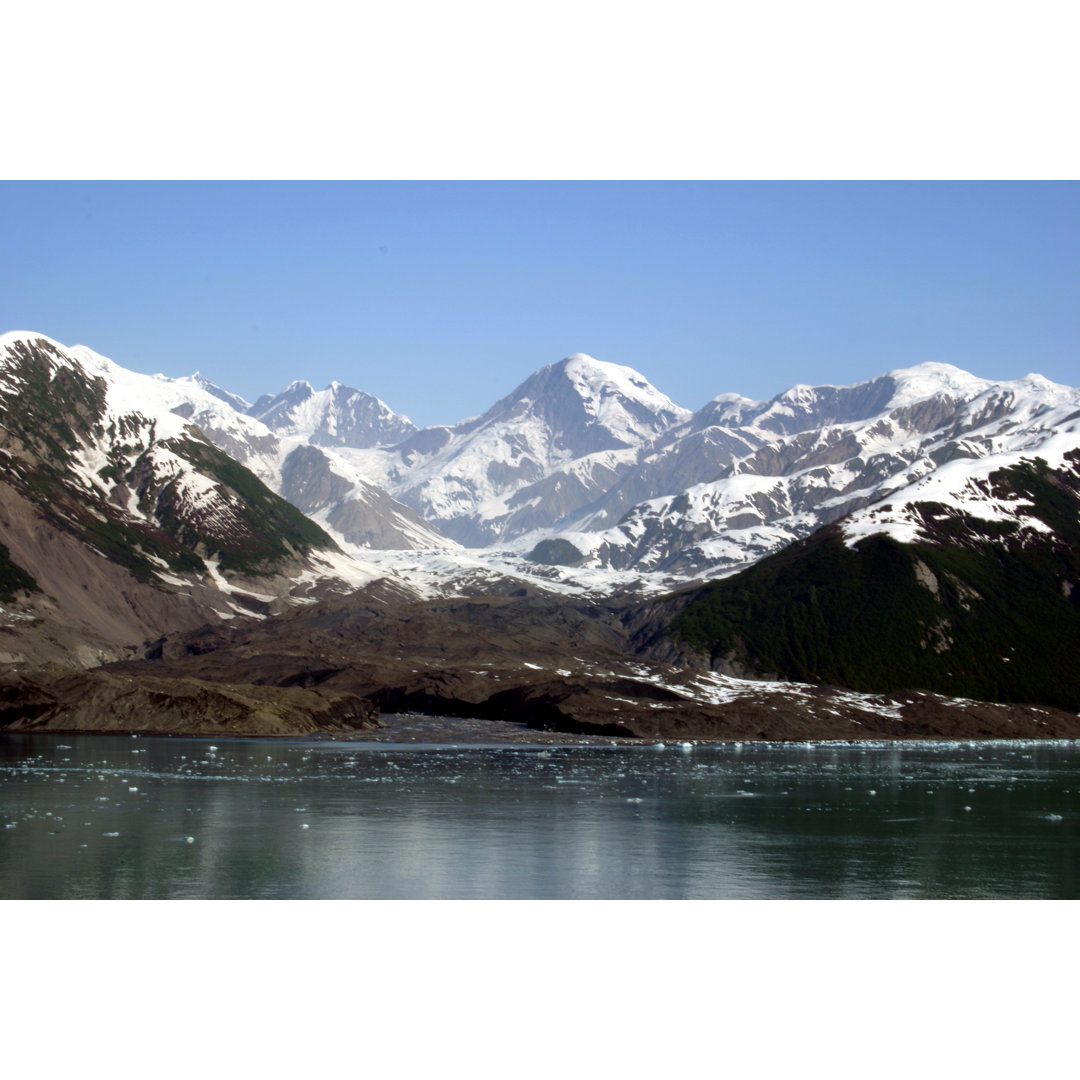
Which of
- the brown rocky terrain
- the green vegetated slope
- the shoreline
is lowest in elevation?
the shoreline

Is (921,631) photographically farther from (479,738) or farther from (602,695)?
(479,738)

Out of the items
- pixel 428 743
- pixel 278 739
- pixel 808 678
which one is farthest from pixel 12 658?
Answer: pixel 808 678

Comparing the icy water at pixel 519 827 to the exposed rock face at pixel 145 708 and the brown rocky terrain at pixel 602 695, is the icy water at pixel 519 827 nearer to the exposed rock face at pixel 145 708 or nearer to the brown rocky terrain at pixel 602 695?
the exposed rock face at pixel 145 708

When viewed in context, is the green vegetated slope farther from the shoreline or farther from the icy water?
the icy water

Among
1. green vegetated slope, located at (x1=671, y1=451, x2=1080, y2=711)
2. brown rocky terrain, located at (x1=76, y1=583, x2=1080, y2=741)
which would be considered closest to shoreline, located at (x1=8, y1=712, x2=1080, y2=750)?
brown rocky terrain, located at (x1=76, y1=583, x2=1080, y2=741)

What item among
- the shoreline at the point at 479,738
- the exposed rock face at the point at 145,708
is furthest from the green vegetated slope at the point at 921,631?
the exposed rock face at the point at 145,708

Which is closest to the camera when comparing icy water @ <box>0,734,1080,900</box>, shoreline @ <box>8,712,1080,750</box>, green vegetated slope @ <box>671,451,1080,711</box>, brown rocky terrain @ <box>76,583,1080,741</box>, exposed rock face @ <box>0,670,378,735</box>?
icy water @ <box>0,734,1080,900</box>

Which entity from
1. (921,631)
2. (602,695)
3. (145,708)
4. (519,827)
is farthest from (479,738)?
(921,631)
